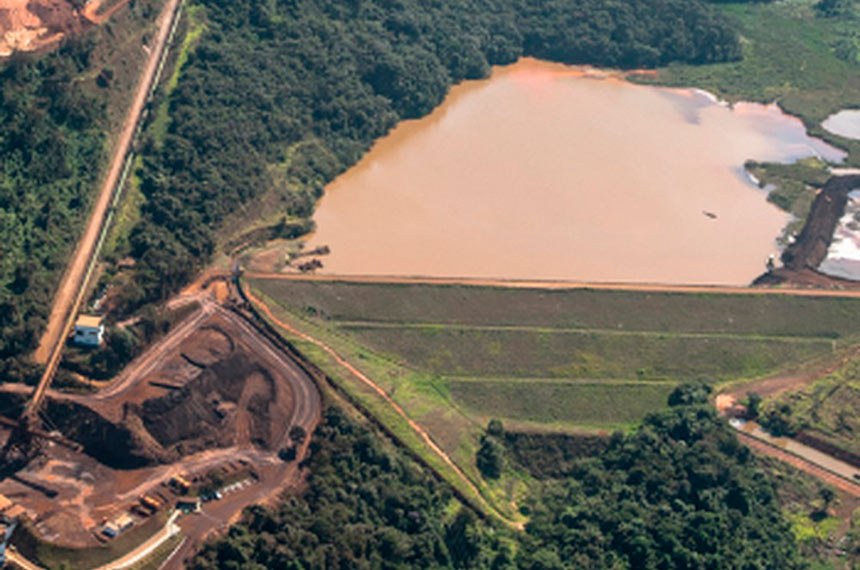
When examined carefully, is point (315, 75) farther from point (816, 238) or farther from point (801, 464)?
point (801, 464)

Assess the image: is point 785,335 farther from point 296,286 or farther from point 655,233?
point 296,286

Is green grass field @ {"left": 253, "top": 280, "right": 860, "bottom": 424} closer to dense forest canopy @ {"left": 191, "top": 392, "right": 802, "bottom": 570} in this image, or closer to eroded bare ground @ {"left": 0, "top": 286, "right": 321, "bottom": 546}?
dense forest canopy @ {"left": 191, "top": 392, "right": 802, "bottom": 570}

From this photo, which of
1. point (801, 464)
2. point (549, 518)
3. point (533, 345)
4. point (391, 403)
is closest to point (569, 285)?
point (533, 345)

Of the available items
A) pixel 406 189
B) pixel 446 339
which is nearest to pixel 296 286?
pixel 446 339

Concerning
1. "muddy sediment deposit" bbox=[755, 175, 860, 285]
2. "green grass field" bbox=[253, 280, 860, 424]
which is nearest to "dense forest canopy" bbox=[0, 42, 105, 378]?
"green grass field" bbox=[253, 280, 860, 424]

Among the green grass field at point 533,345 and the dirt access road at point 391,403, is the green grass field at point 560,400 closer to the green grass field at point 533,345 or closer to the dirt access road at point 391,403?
the green grass field at point 533,345
